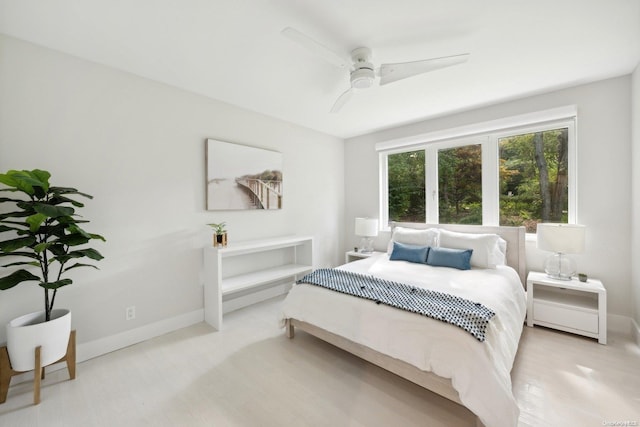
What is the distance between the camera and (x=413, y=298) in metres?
1.97

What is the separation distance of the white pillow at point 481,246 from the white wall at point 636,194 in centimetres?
105

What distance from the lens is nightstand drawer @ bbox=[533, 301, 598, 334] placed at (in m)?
2.39

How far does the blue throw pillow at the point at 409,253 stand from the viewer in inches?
123

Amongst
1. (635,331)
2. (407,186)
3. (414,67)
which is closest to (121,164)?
(414,67)

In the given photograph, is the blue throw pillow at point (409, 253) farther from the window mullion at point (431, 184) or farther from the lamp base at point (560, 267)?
the lamp base at point (560, 267)

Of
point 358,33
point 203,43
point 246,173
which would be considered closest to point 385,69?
point 358,33

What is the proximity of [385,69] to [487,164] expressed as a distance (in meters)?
2.22

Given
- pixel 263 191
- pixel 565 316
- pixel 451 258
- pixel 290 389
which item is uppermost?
pixel 263 191

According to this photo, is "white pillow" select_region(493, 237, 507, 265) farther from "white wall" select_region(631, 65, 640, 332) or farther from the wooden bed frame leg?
the wooden bed frame leg

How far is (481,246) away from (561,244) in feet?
2.21

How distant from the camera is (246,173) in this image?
327 centimetres

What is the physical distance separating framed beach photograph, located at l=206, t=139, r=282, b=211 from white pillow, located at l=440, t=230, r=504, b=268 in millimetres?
2352

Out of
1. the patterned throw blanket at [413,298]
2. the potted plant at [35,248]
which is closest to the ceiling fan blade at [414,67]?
the patterned throw blanket at [413,298]

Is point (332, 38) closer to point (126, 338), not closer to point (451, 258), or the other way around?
point (451, 258)
